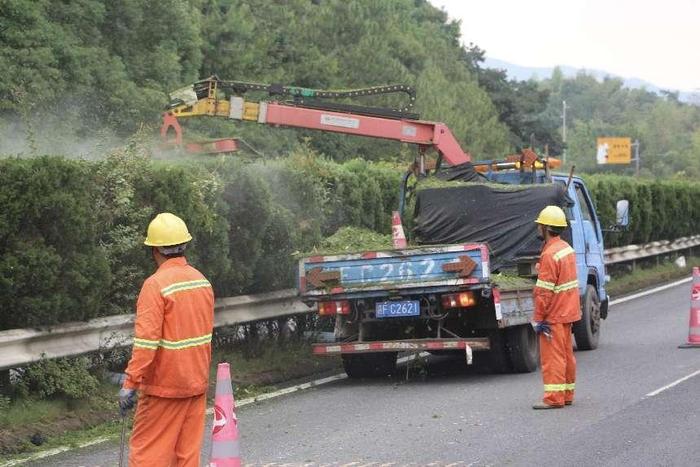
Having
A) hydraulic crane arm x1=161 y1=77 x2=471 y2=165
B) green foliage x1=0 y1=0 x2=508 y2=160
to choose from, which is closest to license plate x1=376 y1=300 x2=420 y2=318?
hydraulic crane arm x1=161 y1=77 x2=471 y2=165

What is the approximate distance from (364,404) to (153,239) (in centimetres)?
522

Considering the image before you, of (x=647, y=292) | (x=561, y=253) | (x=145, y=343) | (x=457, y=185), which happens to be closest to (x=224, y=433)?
(x=145, y=343)

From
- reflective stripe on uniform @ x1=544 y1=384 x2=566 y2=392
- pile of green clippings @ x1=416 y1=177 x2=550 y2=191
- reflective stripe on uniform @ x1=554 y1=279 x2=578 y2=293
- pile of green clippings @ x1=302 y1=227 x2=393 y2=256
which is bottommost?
reflective stripe on uniform @ x1=544 y1=384 x2=566 y2=392

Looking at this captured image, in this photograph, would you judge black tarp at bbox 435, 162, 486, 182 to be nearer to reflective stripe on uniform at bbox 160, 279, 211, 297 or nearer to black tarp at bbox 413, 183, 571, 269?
black tarp at bbox 413, 183, 571, 269

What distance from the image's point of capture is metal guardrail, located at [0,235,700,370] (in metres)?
9.70

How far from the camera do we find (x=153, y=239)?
641cm

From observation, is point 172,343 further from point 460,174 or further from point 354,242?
point 460,174

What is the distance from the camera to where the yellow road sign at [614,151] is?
113 meters

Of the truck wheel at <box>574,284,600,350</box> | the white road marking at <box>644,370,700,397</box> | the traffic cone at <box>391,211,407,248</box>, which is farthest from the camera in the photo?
the truck wheel at <box>574,284,600,350</box>

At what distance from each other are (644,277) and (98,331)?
19.9 meters

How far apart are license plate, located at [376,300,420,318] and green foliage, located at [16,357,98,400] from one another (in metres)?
3.32

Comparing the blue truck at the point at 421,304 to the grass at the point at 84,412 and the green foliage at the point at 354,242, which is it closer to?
the grass at the point at 84,412

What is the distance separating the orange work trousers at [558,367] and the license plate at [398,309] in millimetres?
1786

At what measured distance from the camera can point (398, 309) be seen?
1244 centimetres
